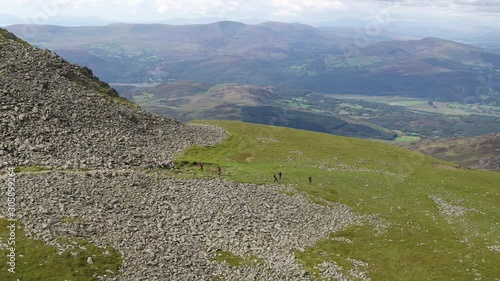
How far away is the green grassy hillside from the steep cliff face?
30.6 feet

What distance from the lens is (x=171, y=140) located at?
86.2 m

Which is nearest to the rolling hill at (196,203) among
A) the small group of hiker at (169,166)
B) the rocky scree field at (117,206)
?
the rocky scree field at (117,206)

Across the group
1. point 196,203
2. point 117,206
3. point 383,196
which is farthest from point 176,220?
point 383,196

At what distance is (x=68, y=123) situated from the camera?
72.9m

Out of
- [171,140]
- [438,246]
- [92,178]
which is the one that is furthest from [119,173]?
[438,246]

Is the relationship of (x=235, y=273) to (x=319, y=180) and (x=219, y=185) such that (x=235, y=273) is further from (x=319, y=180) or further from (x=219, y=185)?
(x=319, y=180)

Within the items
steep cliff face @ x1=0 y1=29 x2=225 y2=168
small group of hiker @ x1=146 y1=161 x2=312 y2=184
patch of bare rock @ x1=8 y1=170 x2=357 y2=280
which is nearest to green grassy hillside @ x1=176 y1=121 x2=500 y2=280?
small group of hiker @ x1=146 y1=161 x2=312 y2=184

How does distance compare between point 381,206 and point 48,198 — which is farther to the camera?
point 381,206

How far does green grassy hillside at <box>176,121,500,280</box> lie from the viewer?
156 feet

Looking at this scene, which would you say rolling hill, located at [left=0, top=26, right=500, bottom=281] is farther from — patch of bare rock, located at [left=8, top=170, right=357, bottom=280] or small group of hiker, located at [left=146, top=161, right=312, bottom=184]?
small group of hiker, located at [left=146, top=161, right=312, bottom=184]

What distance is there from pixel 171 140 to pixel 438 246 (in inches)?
2208

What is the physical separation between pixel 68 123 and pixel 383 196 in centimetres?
5872

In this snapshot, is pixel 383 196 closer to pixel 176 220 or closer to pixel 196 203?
pixel 196 203

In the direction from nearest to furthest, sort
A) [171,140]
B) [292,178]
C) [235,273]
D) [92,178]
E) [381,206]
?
1. [235,273]
2. [92,178]
3. [381,206]
4. [292,178]
5. [171,140]
